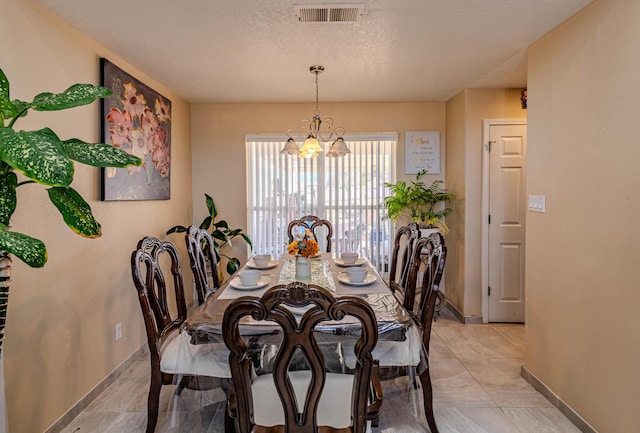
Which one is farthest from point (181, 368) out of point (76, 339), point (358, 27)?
point (358, 27)

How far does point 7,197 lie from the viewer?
1.32 meters

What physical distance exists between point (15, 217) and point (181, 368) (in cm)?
115

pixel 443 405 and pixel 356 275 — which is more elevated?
pixel 356 275

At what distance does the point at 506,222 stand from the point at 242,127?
10.3ft

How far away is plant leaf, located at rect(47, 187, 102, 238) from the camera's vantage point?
1.32 m

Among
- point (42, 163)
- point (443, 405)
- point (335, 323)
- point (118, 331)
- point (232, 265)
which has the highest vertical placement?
point (42, 163)

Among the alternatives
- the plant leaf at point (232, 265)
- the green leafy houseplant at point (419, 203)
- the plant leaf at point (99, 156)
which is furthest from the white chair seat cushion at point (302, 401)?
the green leafy houseplant at point (419, 203)

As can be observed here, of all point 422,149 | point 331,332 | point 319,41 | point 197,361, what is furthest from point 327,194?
point 331,332

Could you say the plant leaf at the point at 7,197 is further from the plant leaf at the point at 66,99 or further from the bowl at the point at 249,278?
the bowl at the point at 249,278

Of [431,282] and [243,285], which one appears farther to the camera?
[243,285]

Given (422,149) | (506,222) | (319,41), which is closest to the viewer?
(319,41)

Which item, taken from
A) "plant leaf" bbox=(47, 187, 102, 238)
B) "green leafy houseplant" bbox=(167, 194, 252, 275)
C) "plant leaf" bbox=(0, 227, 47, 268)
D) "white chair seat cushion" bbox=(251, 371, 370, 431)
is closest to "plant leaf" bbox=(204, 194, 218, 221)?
"green leafy houseplant" bbox=(167, 194, 252, 275)

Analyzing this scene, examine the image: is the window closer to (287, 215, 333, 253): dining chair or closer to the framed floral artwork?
(287, 215, 333, 253): dining chair

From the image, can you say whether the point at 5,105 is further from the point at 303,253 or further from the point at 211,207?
the point at 211,207
